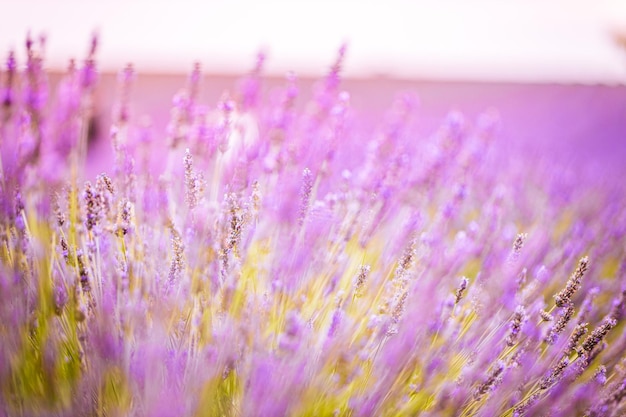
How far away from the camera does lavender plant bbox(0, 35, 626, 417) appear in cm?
123

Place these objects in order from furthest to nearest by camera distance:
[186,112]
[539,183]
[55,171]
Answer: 1. [539,183]
2. [186,112]
3. [55,171]

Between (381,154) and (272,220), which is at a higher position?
(381,154)

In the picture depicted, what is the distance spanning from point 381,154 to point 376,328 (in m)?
0.70

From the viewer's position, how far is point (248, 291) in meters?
1.54

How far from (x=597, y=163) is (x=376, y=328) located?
458cm

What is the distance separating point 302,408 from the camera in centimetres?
135

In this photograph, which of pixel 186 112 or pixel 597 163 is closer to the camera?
pixel 186 112

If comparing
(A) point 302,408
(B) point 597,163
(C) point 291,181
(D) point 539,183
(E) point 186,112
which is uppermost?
(B) point 597,163

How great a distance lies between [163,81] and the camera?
6.87 metres

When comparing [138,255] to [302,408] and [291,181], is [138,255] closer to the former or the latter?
[291,181]

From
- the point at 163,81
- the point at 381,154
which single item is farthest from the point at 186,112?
the point at 163,81

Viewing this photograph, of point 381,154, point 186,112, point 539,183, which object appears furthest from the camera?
point 539,183

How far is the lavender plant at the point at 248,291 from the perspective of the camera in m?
1.23

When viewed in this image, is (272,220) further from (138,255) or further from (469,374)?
(469,374)
